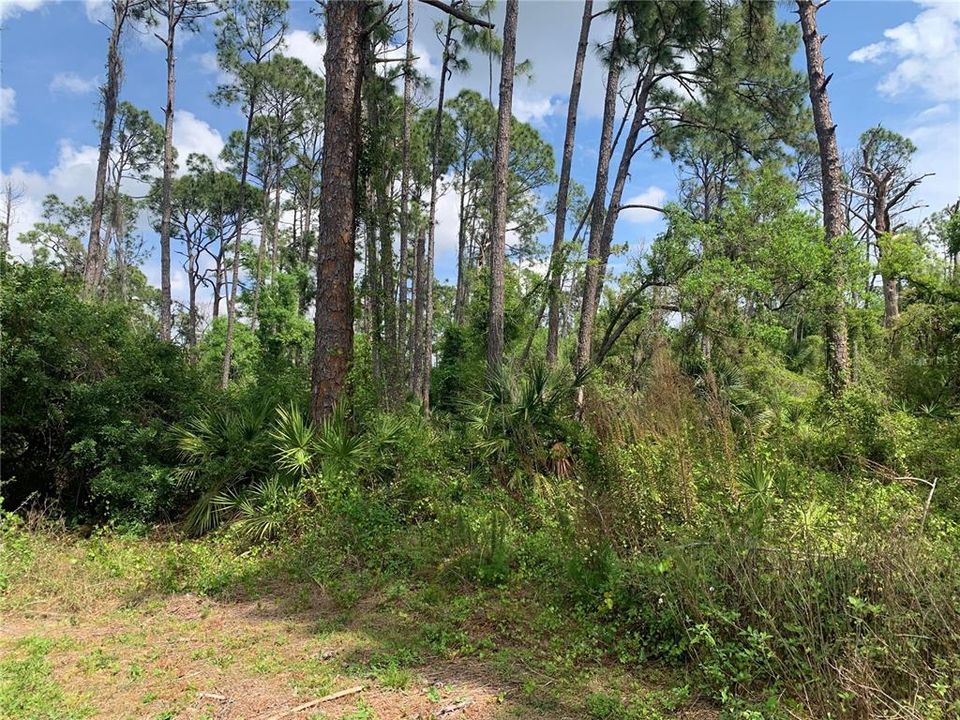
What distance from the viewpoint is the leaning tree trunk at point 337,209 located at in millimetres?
7684

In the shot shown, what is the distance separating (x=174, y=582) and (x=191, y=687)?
221 cm

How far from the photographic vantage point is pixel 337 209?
309 inches

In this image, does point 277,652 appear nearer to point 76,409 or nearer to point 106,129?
point 76,409

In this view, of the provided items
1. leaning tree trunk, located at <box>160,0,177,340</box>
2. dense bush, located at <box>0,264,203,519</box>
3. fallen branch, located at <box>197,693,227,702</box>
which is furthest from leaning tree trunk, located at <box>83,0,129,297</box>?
fallen branch, located at <box>197,693,227,702</box>

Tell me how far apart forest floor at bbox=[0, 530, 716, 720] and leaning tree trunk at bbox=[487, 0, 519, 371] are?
629 cm

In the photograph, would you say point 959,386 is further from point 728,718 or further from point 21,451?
point 21,451

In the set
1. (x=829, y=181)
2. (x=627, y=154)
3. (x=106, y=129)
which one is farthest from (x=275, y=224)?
(x=829, y=181)

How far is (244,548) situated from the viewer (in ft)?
21.0

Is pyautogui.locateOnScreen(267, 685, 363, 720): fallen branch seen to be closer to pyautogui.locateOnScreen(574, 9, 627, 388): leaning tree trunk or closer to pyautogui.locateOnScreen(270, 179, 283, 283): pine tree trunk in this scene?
pyautogui.locateOnScreen(574, 9, 627, 388): leaning tree trunk

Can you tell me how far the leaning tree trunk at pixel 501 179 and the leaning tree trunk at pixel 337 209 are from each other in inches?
140

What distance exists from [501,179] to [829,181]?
6.26m

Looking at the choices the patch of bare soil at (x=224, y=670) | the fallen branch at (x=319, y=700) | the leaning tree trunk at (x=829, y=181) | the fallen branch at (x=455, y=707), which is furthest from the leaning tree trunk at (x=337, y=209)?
the leaning tree trunk at (x=829, y=181)

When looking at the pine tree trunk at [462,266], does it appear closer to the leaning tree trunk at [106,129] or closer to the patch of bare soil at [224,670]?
the leaning tree trunk at [106,129]

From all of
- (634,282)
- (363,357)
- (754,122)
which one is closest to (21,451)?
(363,357)
